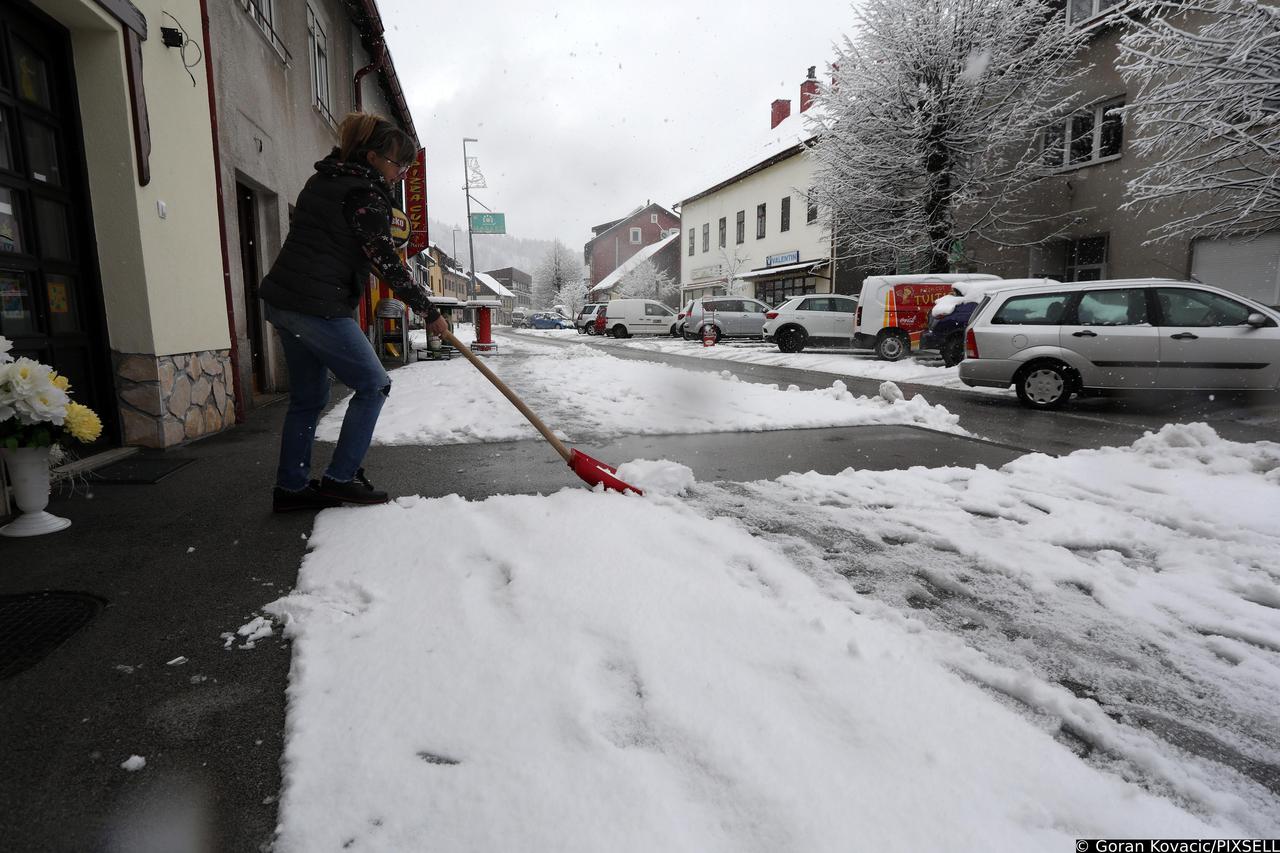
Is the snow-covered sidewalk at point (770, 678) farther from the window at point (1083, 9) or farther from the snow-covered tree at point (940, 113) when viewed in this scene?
the window at point (1083, 9)

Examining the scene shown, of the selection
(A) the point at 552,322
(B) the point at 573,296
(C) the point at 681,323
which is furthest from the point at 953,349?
(B) the point at 573,296

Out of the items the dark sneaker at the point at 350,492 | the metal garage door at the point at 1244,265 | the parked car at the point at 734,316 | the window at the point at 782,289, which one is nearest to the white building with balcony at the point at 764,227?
the window at the point at 782,289

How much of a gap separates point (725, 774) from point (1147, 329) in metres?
8.38

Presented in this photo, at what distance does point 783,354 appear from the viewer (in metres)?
17.7

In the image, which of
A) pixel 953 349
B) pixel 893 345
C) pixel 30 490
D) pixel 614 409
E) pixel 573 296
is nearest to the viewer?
pixel 30 490

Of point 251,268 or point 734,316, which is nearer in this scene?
point 251,268

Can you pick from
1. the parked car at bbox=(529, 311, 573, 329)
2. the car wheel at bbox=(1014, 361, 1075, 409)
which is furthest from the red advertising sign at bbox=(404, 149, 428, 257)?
the parked car at bbox=(529, 311, 573, 329)

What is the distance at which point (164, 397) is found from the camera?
15.5 feet

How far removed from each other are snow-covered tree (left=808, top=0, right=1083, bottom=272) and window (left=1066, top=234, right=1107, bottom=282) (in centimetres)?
142

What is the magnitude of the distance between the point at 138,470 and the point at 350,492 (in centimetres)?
182

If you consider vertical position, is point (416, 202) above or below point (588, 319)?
above

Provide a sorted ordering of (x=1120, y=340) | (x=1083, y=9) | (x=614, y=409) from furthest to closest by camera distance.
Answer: (x=1083, y=9) < (x=1120, y=340) < (x=614, y=409)

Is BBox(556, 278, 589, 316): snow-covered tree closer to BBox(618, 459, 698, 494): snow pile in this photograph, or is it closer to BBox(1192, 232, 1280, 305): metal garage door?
BBox(1192, 232, 1280, 305): metal garage door

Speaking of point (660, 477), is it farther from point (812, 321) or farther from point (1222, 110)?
point (812, 321)
